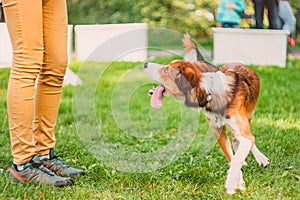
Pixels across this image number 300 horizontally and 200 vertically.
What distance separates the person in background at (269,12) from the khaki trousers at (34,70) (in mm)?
6172

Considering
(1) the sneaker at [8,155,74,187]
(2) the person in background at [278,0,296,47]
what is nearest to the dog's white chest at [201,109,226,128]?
(1) the sneaker at [8,155,74,187]

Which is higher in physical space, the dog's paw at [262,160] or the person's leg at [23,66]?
the person's leg at [23,66]

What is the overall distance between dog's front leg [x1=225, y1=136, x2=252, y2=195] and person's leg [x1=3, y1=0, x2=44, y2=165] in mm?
982

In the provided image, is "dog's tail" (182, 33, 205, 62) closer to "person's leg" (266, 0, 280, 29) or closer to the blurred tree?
"person's leg" (266, 0, 280, 29)

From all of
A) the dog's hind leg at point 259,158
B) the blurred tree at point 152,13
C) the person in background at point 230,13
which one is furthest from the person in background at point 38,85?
the blurred tree at point 152,13

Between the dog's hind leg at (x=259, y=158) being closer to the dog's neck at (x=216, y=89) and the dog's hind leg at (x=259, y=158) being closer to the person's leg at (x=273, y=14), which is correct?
the dog's neck at (x=216, y=89)

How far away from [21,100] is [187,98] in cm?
79

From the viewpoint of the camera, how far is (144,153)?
3.43 metres

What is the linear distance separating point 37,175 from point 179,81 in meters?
0.87

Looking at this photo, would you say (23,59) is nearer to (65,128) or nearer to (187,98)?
(187,98)

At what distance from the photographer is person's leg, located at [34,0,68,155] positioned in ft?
9.27

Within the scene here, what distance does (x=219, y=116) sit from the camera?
8.57 ft

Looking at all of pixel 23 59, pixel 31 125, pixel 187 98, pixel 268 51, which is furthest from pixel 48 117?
pixel 268 51

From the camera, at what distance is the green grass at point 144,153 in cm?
273
